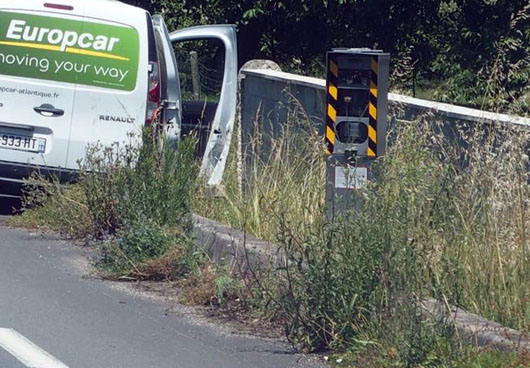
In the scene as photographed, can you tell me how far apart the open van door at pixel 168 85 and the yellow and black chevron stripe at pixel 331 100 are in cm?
259

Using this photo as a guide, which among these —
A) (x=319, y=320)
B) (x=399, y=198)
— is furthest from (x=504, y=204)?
(x=319, y=320)

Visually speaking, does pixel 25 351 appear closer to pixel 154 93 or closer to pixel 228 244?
pixel 228 244

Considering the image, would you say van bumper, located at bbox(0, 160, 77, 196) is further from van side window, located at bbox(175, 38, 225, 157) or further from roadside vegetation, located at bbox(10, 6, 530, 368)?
van side window, located at bbox(175, 38, 225, 157)

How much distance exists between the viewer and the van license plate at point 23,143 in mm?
10141

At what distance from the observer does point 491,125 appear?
7.85m

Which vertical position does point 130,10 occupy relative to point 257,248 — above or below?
above

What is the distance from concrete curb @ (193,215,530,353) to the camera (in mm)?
5508

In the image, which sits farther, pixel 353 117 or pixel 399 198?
pixel 353 117

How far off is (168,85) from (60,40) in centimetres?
111

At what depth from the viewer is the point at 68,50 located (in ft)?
33.0

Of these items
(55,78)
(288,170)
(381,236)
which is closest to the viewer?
(381,236)

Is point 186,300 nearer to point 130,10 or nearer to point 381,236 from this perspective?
point 381,236

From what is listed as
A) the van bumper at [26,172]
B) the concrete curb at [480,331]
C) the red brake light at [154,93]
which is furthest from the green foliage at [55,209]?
the concrete curb at [480,331]

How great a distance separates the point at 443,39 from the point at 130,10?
31.0ft
